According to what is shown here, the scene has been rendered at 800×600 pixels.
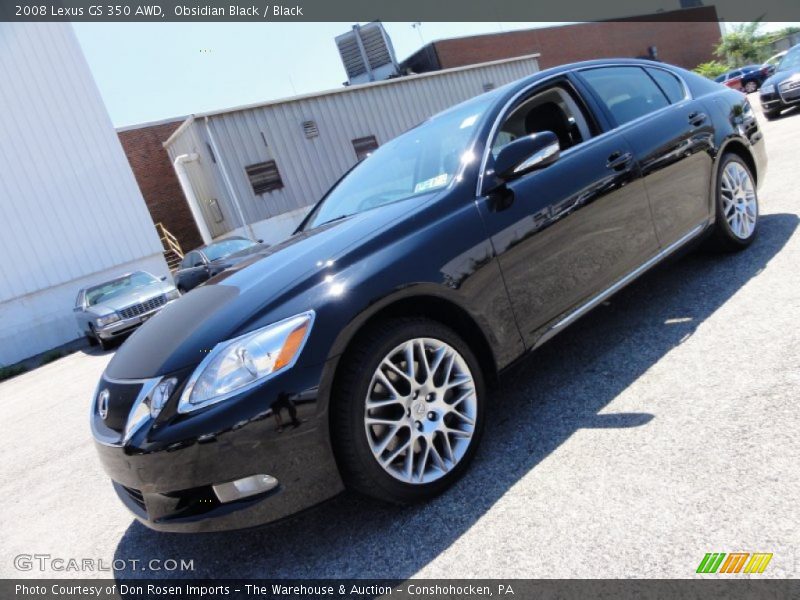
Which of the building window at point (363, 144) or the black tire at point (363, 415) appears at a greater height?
the building window at point (363, 144)

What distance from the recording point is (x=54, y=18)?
1414cm

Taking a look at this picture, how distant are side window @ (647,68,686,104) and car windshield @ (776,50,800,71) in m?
10.8

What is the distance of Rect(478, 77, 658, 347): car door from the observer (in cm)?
258

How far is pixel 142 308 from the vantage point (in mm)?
10391

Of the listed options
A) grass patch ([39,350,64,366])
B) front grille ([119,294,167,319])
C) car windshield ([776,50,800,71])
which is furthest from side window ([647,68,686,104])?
grass patch ([39,350,64,366])

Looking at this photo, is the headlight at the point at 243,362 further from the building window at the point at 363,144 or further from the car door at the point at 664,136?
the building window at the point at 363,144

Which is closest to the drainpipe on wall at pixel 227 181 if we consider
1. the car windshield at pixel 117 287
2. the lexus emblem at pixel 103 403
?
the car windshield at pixel 117 287

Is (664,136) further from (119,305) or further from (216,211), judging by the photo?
(216,211)

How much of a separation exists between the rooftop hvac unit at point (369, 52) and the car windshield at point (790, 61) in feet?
55.8

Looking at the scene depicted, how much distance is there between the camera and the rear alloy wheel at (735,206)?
12.7ft

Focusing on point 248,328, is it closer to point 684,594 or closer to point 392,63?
point 684,594

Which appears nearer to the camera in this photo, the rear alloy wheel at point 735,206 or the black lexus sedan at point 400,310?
the black lexus sedan at point 400,310

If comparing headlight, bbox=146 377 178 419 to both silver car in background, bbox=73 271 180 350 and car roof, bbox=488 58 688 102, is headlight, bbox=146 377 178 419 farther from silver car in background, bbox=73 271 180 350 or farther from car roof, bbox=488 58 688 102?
silver car in background, bbox=73 271 180 350

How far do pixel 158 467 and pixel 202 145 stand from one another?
16.2 metres
